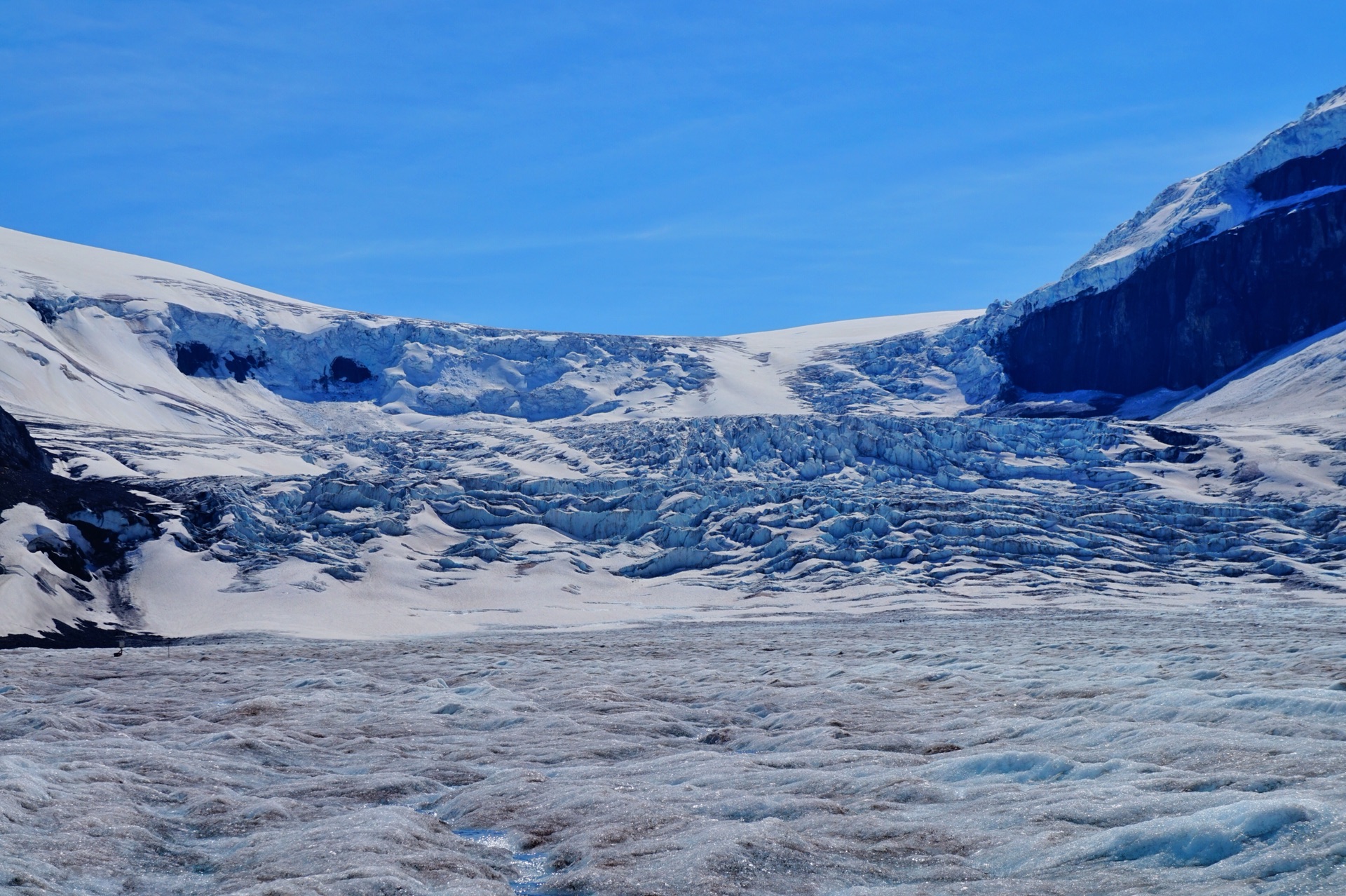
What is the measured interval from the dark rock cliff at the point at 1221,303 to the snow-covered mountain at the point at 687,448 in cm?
35

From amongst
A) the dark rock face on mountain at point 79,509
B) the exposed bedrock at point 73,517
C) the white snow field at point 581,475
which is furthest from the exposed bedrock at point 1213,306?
the exposed bedrock at point 73,517

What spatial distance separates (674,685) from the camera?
31047 millimetres

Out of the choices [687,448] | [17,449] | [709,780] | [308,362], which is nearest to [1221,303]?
[687,448]

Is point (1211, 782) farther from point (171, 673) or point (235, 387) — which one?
point (235, 387)

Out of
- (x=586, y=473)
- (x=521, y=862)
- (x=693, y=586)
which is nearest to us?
(x=521, y=862)

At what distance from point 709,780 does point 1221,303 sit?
5731 inches

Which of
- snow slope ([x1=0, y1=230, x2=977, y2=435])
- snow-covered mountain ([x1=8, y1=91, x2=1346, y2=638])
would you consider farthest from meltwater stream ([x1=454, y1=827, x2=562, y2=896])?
snow slope ([x1=0, y1=230, x2=977, y2=435])

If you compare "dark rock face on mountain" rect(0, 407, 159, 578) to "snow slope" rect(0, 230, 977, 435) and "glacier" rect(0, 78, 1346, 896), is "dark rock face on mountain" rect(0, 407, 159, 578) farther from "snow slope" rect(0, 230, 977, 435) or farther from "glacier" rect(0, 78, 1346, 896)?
"snow slope" rect(0, 230, 977, 435)

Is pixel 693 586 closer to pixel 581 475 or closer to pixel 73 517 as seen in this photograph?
pixel 581 475

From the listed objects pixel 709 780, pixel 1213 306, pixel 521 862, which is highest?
pixel 1213 306

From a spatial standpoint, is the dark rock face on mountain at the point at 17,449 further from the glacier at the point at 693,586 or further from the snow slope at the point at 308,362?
the snow slope at the point at 308,362

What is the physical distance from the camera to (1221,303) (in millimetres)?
143875

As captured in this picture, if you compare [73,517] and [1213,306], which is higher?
[1213,306]

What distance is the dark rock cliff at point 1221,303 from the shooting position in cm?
14150
